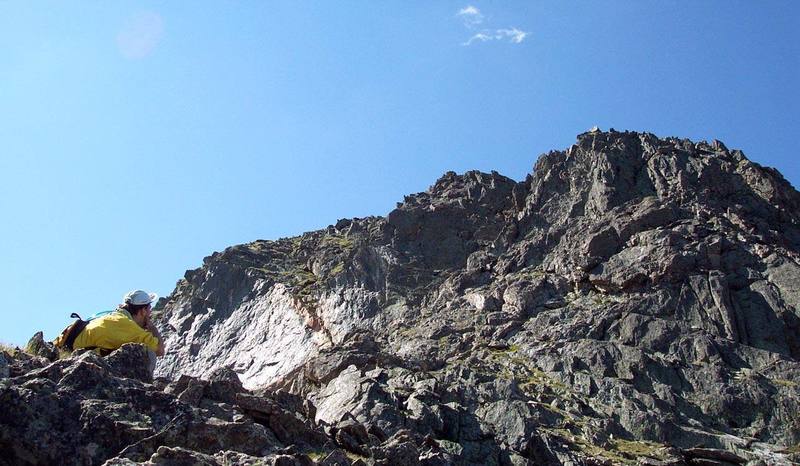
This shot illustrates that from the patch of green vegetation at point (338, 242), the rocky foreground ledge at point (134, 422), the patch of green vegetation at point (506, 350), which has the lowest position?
the rocky foreground ledge at point (134, 422)

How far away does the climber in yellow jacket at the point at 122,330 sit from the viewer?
1484 cm

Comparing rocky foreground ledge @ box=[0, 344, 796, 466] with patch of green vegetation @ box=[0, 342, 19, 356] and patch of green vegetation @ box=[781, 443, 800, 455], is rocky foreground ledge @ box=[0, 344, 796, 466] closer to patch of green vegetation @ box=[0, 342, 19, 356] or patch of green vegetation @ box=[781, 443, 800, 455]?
patch of green vegetation @ box=[0, 342, 19, 356]

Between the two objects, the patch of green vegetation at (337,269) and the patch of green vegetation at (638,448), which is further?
the patch of green vegetation at (337,269)

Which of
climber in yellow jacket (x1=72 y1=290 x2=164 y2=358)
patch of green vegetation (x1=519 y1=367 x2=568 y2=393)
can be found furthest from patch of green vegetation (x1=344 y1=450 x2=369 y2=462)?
patch of green vegetation (x1=519 y1=367 x2=568 y2=393)

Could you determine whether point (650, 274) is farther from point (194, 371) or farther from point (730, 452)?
point (194, 371)

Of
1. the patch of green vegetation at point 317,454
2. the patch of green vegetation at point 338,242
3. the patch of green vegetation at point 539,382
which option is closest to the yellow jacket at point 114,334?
the patch of green vegetation at point 317,454

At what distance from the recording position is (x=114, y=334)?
1492cm

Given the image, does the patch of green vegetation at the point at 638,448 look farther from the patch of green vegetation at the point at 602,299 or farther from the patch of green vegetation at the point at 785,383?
the patch of green vegetation at the point at 602,299

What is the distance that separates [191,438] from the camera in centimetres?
1349

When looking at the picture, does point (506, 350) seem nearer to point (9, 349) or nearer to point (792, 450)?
point (792, 450)

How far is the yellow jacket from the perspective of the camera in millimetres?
14852

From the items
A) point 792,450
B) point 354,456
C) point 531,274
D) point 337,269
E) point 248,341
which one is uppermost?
point 337,269

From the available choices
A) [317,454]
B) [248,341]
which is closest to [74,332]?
[317,454]

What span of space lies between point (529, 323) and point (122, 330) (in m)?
58.7
